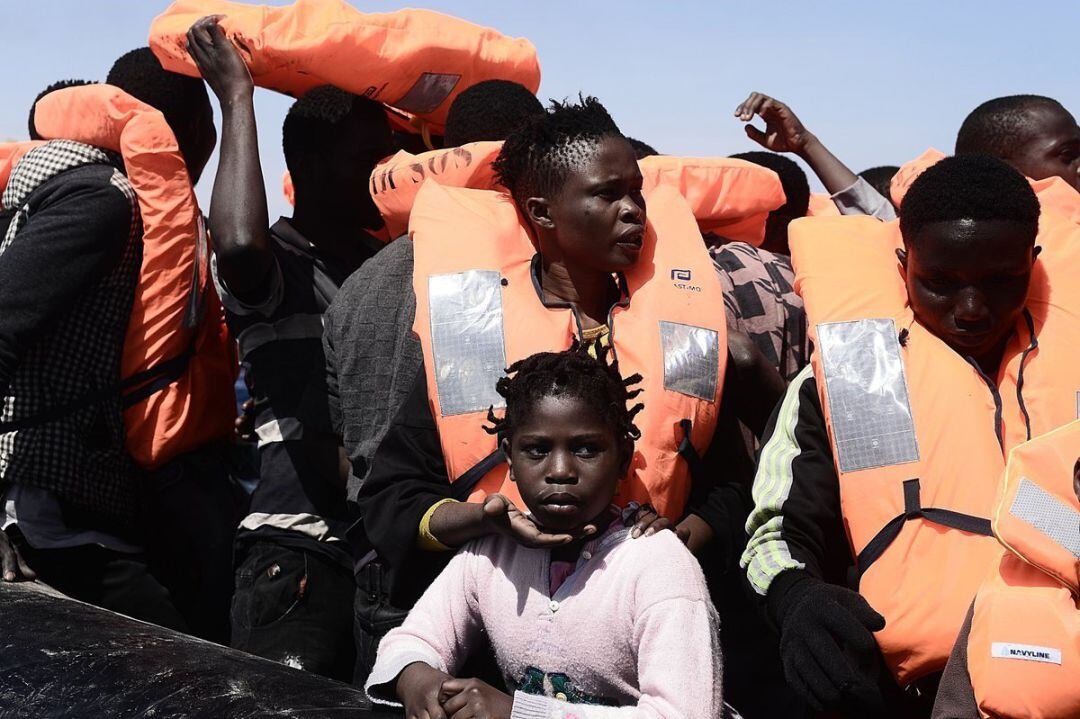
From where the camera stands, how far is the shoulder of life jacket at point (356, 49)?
412 cm

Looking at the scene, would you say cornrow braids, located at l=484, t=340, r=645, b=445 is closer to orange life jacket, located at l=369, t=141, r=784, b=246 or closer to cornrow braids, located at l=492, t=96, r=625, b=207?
cornrow braids, located at l=492, t=96, r=625, b=207

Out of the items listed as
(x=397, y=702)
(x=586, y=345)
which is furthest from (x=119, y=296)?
(x=397, y=702)

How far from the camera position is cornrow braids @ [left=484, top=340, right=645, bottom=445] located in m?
2.83

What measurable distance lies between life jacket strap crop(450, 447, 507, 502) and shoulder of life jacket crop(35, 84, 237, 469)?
4.30ft

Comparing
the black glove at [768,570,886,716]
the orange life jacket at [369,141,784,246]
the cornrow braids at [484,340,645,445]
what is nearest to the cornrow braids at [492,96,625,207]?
the orange life jacket at [369,141,784,246]

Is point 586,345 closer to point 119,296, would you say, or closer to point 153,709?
point 153,709

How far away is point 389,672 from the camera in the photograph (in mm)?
2756

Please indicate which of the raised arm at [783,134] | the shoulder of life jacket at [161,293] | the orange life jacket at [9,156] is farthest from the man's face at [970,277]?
the orange life jacket at [9,156]

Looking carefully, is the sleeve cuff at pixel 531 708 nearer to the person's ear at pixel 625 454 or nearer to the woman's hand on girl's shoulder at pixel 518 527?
the woman's hand on girl's shoulder at pixel 518 527

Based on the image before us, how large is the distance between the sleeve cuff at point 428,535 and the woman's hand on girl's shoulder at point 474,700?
50 cm

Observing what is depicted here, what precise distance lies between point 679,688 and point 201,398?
224 centimetres

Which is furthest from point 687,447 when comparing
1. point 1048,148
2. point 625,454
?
point 1048,148

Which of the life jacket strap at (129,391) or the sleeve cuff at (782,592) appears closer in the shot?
the sleeve cuff at (782,592)

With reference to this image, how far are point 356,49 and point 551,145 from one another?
3.37 feet
